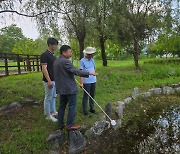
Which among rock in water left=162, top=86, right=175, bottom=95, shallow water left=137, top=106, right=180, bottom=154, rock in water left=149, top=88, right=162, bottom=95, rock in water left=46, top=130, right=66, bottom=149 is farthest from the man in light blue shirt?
rock in water left=162, top=86, right=175, bottom=95

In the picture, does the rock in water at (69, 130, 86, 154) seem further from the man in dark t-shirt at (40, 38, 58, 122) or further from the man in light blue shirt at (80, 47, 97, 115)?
the man in light blue shirt at (80, 47, 97, 115)

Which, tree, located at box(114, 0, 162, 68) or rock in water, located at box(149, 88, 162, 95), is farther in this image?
tree, located at box(114, 0, 162, 68)

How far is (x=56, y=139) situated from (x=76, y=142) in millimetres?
312

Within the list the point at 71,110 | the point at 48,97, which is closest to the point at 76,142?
the point at 71,110

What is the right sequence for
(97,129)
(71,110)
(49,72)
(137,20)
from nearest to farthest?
(71,110) < (97,129) < (49,72) < (137,20)

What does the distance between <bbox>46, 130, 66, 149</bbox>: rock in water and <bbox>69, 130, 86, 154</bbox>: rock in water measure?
0.47 feet

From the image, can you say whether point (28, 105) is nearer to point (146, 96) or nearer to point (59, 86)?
point (59, 86)

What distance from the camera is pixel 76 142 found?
A: 3.73 meters

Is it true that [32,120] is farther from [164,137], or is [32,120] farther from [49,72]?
[164,137]

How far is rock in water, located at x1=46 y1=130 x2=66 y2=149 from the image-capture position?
371 centimetres

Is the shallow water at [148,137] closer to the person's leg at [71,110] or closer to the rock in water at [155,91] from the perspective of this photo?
the person's leg at [71,110]

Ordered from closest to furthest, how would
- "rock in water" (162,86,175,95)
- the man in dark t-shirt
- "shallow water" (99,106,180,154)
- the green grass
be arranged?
the green grass → "shallow water" (99,106,180,154) → the man in dark t-shirt → "rock in water" (162,86,175,95)

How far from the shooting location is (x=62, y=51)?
12.6 ft

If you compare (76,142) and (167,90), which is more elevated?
(167,90)
